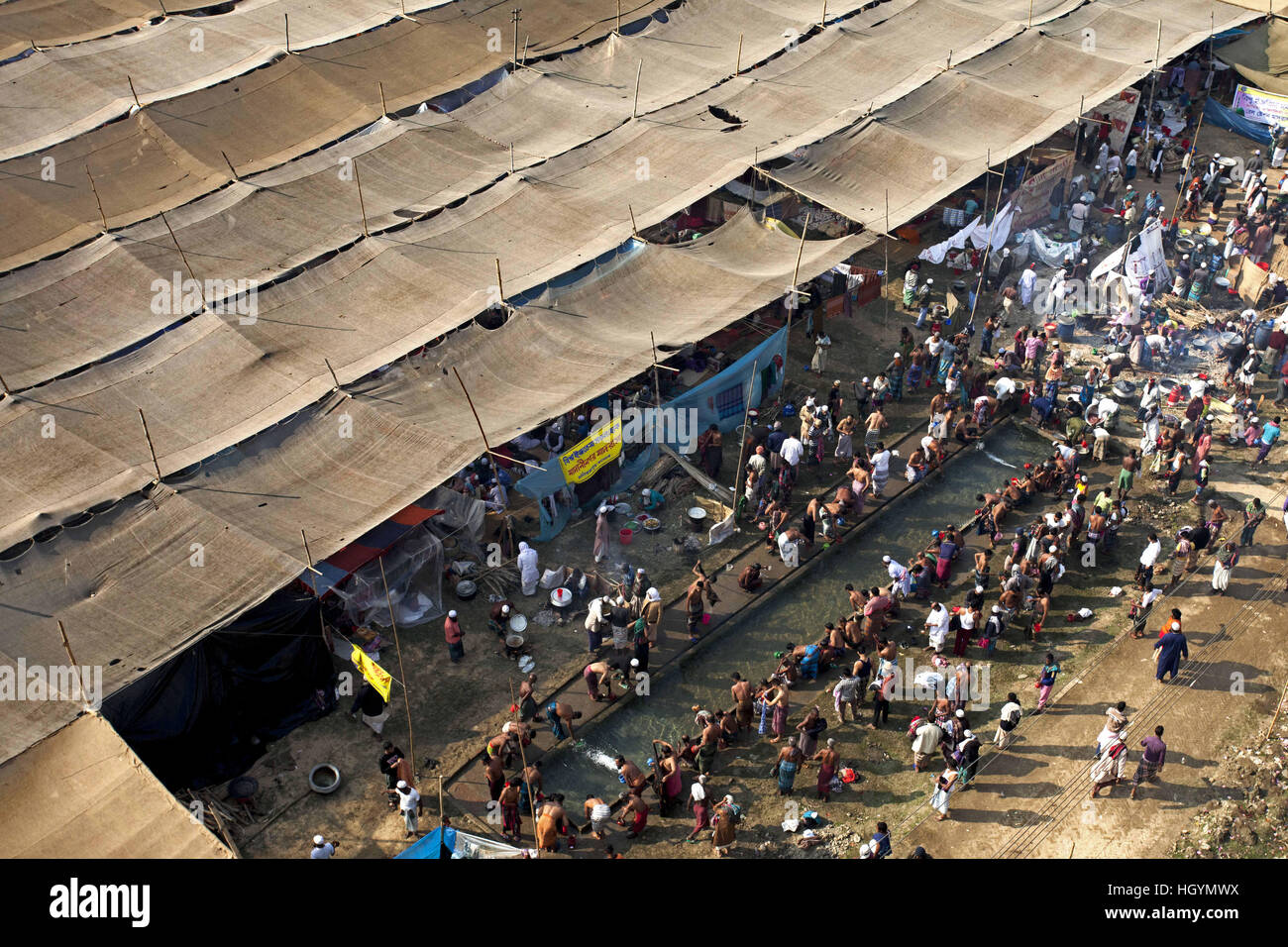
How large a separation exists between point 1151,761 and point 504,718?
1064cm

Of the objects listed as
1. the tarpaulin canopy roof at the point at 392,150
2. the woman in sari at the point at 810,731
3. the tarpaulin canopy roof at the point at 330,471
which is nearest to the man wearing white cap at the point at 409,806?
the tarpaulin canopy roof at the point at 330,471

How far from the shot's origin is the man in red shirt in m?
21.8

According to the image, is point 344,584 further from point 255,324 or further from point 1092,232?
point 1092,232

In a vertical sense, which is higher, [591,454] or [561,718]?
[591,454]

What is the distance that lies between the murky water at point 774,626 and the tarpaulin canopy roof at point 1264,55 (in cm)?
1811

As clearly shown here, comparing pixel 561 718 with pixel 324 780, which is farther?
pixel 561 718

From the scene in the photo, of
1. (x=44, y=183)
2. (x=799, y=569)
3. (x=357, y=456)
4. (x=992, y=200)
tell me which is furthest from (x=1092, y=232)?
(x=44, y=183)

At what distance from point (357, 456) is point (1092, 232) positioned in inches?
861

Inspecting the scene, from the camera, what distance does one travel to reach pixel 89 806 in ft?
53.3

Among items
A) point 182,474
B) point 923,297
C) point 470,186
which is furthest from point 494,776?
point 923,297

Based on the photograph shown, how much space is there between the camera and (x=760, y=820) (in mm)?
19719

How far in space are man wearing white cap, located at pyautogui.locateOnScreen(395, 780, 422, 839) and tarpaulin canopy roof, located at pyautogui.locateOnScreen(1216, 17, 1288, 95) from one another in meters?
33.5

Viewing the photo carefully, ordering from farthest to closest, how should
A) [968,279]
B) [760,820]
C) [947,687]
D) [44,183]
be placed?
[968,279]
[44,183]
[947,687]
[760,820]

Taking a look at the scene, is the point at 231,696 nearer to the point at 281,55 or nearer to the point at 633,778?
the point at 633,778
